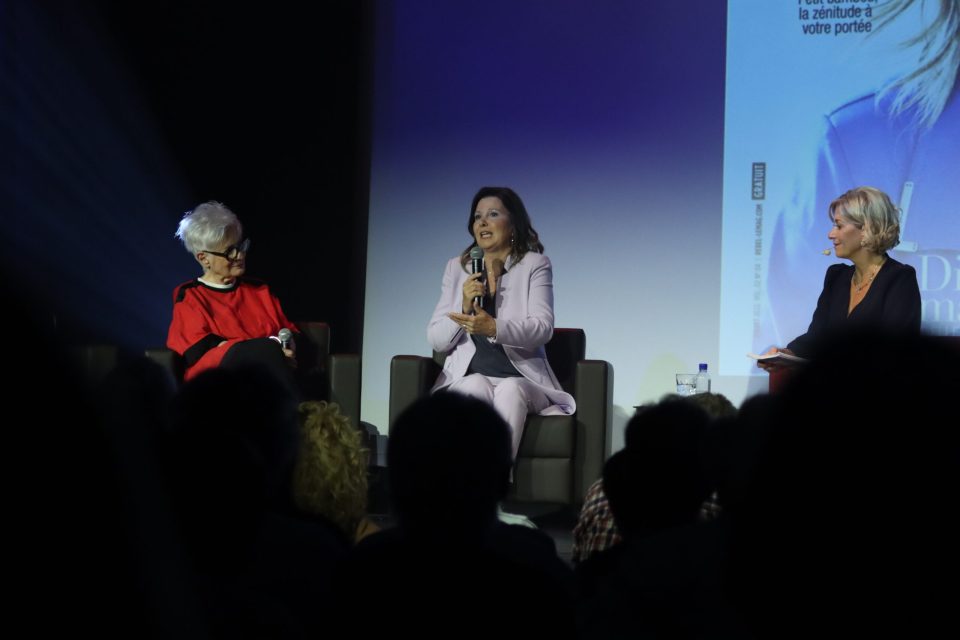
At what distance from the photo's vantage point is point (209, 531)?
95cm

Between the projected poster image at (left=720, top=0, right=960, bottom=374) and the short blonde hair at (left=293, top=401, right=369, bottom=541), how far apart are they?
3230mm

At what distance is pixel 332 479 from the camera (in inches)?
72.8

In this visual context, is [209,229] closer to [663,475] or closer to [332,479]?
[332,479]

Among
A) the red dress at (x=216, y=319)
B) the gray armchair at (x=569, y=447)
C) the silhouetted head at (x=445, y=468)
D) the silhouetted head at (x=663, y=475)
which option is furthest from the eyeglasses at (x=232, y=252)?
the silhouetted head at (x=445, y=468)

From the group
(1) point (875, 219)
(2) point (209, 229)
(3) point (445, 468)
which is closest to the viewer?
(3) point (445, 468)

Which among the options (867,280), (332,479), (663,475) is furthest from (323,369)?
(663,475)

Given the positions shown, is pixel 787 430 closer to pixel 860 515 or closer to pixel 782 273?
pixel 860 515

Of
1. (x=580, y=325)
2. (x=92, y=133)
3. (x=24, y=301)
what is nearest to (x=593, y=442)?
(x=580, y=325)

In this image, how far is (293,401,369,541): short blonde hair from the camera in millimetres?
1845

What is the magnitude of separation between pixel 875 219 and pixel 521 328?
1.43 metres

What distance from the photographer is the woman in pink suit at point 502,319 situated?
13.6 feet

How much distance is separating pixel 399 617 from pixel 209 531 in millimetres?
210

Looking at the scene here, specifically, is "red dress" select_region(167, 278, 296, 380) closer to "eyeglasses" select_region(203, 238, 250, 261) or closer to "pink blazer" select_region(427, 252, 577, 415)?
"eyeglasses" select_region(203, 238, 250, 261)

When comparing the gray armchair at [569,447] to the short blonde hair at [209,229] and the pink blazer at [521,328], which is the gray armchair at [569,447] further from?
the short blonde hair at [209,229]
